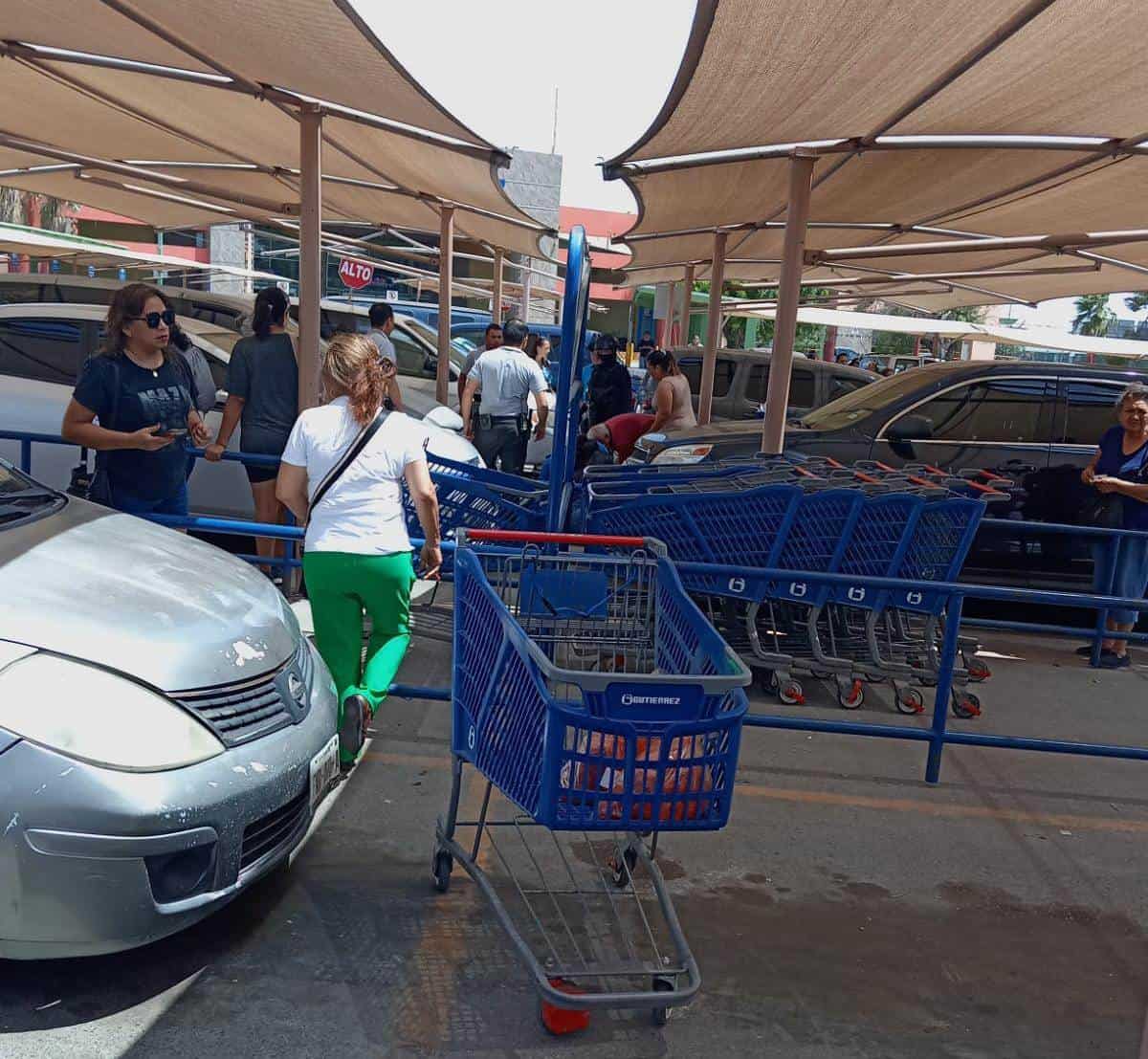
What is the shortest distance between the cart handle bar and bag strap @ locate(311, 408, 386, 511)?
23.9 inches

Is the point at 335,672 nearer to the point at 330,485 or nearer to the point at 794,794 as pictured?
the point at 330,485

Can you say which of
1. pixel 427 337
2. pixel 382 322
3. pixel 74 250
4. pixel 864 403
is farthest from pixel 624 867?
pixel 74 250

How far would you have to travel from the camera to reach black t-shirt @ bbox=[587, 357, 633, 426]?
12.6 m

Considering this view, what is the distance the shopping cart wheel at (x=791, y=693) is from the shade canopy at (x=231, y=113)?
3.91 metres

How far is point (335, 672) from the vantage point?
15.2ft

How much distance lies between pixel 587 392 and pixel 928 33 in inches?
300

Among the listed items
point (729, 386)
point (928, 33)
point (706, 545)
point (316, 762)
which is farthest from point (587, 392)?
point (316, 762)

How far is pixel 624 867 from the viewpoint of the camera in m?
4.06

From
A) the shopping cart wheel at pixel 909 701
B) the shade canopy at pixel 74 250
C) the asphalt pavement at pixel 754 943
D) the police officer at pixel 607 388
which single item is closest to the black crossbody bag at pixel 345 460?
the asphalt pavement at pixel 754 943

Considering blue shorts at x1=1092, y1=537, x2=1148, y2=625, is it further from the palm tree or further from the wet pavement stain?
the palm tree

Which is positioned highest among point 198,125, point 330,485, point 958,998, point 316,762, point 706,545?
point 198,125

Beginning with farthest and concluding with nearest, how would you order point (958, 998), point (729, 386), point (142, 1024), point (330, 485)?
1. point (729, 386)
2. point (330, 485)
3. point (958, 998)
4. point (142, 1024)

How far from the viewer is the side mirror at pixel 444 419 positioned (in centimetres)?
958

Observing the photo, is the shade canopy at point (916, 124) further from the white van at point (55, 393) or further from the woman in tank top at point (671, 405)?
the white van at point (55, 393)
